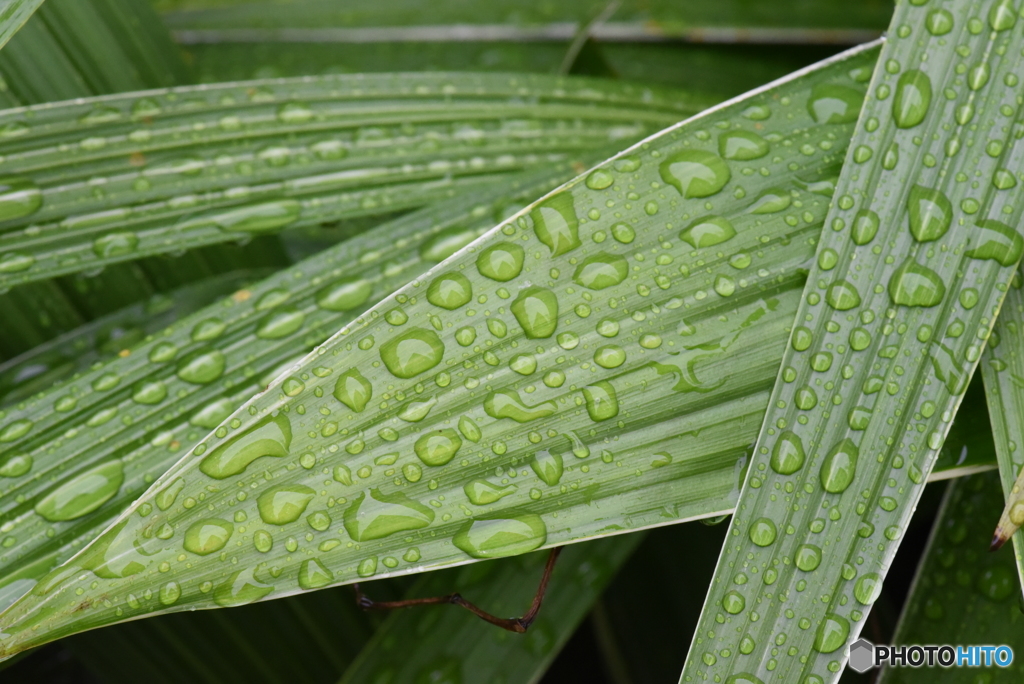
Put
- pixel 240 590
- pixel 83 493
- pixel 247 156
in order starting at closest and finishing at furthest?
1. pixel 240 590
2. pixel 83 493
3. pixel 247 156

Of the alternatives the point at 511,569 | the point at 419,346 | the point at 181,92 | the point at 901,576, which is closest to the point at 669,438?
the point at 419,346

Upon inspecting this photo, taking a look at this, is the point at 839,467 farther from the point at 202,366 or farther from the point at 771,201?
the point at 202,366

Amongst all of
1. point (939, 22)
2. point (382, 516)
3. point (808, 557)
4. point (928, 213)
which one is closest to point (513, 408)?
point (382, 516)

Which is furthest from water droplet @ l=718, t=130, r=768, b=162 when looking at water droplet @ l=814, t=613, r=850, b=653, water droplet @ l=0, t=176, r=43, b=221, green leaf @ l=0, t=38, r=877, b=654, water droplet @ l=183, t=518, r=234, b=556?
water droplet @ l=0, t=176, r=43, b=221

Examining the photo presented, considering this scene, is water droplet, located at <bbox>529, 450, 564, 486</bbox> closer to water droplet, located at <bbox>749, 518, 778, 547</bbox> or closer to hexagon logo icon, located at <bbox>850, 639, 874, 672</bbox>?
water droplet, located at <bbox>749, 518, 778, 547</bbox>

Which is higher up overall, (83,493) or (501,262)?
(501,262)

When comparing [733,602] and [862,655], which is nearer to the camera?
[733,602]

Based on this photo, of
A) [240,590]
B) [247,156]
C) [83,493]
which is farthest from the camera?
[247,156]

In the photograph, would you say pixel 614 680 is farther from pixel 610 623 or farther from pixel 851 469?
pixel 851 469
